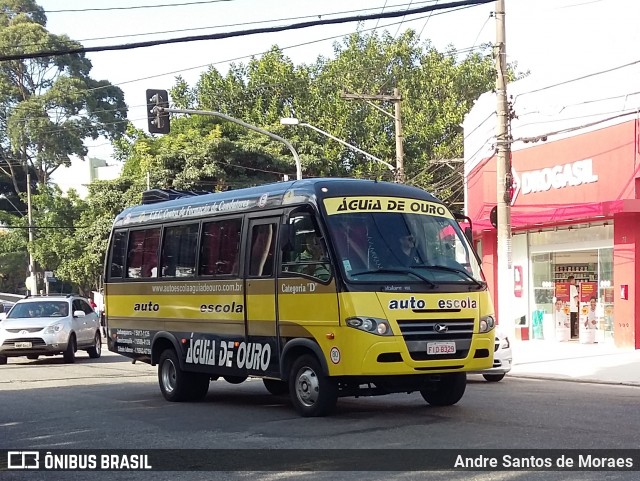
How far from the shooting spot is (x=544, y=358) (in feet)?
72.6

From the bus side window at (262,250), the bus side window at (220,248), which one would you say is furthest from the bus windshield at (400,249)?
the bus side window at (220,248)

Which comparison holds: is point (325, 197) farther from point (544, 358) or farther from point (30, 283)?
point (30, 283)

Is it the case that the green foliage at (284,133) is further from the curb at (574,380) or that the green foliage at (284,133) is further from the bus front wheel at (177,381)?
the bus front wheel at (177,381)

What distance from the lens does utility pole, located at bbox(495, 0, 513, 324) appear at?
68.2 feet

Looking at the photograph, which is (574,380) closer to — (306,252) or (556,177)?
(306,252)

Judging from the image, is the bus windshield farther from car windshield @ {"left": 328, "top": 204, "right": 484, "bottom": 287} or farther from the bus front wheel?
the bus front wheel

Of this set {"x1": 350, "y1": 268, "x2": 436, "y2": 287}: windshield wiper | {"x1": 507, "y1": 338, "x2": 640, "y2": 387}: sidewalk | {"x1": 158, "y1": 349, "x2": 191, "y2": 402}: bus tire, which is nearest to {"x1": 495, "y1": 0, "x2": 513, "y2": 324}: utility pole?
{"x1": 507, "y1": 338, "x2": 640, "y2": 387}: sidewalk

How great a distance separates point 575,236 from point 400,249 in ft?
51.9

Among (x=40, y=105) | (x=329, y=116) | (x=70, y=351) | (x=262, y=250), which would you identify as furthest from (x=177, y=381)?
(x=40, y=105)

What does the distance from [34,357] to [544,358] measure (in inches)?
521

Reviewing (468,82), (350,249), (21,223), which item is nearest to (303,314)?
(350,249)

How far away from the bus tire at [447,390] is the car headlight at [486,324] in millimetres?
740

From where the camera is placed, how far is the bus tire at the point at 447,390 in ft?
39.7

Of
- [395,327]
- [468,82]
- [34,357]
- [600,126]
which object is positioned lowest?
[34,357]
